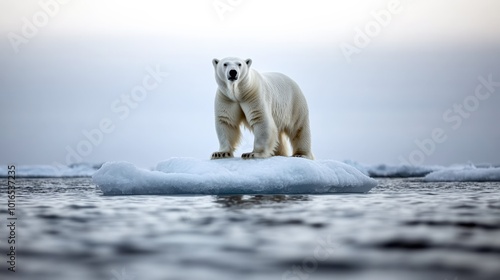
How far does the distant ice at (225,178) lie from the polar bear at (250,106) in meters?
0.39

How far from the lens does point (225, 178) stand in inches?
347

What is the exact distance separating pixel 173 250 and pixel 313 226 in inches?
57.1

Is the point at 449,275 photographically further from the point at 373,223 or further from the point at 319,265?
the point at 373,223

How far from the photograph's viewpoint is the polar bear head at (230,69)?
8914 mm

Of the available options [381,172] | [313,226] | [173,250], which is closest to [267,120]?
[313,226]

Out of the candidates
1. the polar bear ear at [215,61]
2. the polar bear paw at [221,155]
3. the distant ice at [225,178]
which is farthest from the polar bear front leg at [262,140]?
the polar bear ear at [215,61]

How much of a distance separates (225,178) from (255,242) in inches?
191

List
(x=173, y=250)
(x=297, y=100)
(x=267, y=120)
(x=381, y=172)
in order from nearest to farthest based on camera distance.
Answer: (x=173, y=250)
(x=267, y=120)
(x=297, y=100)
(x=381, y=172)

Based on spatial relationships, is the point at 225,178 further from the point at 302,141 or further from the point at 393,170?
the point at 393,170

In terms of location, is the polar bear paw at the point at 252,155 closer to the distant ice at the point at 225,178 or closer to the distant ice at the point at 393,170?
the distant ice at the point at 225,178

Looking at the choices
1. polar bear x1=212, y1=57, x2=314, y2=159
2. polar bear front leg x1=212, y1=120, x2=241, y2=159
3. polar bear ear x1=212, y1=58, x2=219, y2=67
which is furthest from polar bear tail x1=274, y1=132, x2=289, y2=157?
polar bear ear x1=212, y1=58, x2=219, y2=67

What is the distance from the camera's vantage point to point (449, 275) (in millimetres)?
2998

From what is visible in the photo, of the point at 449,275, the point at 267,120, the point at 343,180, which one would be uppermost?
the point at 267,120

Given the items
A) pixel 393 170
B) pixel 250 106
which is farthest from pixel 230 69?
pixel 393 170
